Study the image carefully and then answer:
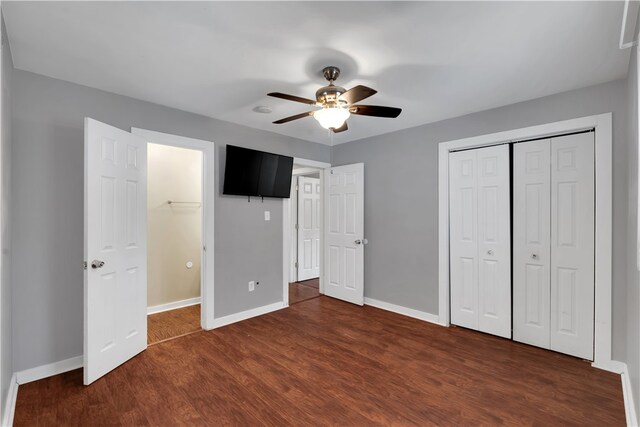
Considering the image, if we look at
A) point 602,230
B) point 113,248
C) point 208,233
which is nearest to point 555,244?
point 602,230

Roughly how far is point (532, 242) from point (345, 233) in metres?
2.31

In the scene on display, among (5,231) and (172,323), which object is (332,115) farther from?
(172,323)

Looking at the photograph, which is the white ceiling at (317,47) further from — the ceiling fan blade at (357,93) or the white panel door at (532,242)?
the white panel door at (532,242)

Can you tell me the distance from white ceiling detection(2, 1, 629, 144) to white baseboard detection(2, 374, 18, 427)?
2.30 meters

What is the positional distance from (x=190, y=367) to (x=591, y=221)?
3740 millimetres

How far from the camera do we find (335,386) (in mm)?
2305

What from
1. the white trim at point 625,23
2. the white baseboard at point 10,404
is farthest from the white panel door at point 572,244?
the white baseboard at point 10,404

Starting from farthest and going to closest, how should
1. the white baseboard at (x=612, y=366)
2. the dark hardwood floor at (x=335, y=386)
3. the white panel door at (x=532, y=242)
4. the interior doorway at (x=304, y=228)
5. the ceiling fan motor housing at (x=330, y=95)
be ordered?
the interior doorway at (x=304, y=228), the white panel door at (x=532, y=242), the white baseboard at (x=612, y=366), the ceiling fan motor housing at (x=330, y=95), the dark hardwood floor at (x=335, y=386)

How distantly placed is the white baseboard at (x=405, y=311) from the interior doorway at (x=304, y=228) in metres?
1.47

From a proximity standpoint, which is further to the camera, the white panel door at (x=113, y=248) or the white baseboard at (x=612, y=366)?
the white baseboard at (x=612, y=366)

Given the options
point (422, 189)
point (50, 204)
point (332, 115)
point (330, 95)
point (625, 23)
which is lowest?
point (50, 204)

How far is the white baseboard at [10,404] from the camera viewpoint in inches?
70.1

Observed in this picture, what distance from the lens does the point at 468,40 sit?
1.93m

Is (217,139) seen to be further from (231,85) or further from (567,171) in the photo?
(567,171)
